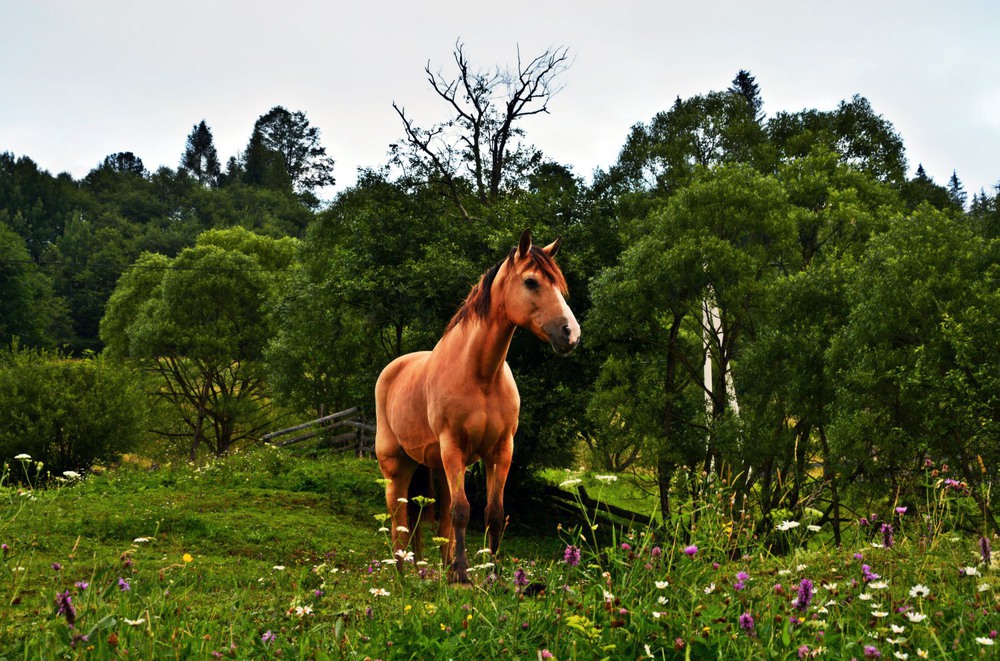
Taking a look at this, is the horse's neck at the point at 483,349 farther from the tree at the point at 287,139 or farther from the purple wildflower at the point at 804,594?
the tree at the point at 287,139

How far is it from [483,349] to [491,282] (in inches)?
21.8

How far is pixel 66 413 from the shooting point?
3494 centimetres

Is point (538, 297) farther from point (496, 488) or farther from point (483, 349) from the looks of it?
point (496, 488)

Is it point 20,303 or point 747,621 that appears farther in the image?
point 20,303

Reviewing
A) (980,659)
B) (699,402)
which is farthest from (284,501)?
(980,659)

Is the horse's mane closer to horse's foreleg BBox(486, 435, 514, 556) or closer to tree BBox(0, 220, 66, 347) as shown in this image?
horse's foreleg BBox(486, 435, 514, 556)

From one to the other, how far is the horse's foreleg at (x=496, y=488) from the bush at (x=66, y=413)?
97.5 ft

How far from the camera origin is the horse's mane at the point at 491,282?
6.74 metres

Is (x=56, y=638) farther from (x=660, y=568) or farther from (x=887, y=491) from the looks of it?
(x=887, y=491)

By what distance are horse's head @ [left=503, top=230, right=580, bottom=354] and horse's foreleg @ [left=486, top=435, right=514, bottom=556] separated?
1.19 m

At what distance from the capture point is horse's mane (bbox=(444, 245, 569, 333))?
6742mm

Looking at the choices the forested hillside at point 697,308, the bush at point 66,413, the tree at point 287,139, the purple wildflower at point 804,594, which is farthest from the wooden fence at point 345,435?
the tree at point 287,139

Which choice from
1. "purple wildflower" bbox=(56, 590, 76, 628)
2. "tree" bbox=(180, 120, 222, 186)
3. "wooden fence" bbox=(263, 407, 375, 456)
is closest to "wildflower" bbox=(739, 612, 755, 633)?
"purple wildflower" bbox=(56, 590, 76, 628)

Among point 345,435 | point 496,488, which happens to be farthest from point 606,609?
point 345,435
